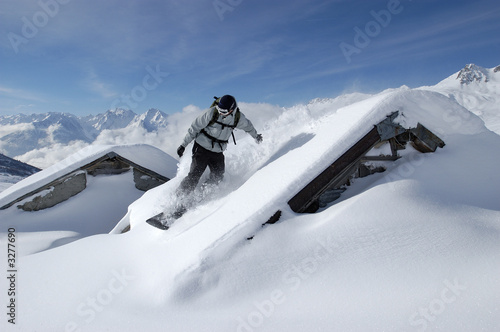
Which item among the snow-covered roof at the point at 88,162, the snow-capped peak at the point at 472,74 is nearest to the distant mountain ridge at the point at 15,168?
the snow-covered roof at the point at 88,162

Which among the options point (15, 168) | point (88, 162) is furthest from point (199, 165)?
point (15, 168)

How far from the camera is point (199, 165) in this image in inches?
193

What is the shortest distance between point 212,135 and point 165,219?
1.67m

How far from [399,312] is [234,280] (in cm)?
139

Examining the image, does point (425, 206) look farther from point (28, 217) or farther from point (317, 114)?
point (28, 217)

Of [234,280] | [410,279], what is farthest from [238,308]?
[410,279]

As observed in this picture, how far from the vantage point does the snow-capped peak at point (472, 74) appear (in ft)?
587

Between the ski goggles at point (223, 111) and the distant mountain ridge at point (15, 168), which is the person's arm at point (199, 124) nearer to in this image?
the ski goggles at point (223, 111)

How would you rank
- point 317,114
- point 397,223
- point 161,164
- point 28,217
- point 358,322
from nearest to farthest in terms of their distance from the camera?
point 358,322 → point 397,223 → point 317,114 → point 28,217 → point 161,164

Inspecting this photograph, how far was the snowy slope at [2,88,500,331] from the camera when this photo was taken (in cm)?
211

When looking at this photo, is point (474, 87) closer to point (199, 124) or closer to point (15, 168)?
point (199, 124)

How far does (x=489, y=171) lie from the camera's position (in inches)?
138

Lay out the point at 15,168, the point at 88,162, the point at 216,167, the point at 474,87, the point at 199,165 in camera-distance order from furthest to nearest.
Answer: the point at 474,87 < the point at 15,168 < the point at 88,162 < the point at 216,167 < the point at 199,165

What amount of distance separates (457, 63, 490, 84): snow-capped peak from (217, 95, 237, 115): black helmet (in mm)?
229822
